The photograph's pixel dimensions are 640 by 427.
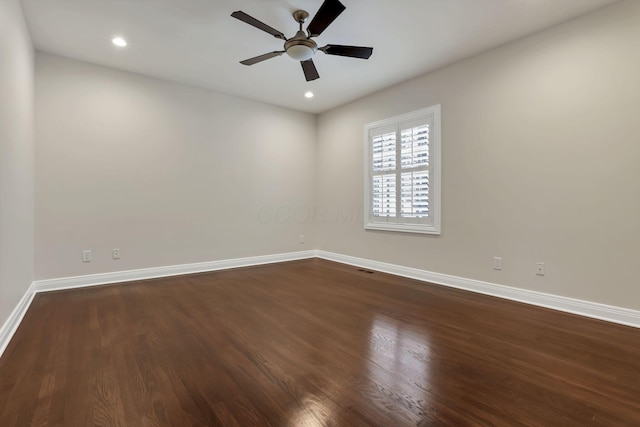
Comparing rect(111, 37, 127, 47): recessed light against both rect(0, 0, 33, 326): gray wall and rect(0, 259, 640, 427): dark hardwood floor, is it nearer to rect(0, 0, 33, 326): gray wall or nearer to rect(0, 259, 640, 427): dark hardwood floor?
rect(0, 0, 33, 326): gray wall

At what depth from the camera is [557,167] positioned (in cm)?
303

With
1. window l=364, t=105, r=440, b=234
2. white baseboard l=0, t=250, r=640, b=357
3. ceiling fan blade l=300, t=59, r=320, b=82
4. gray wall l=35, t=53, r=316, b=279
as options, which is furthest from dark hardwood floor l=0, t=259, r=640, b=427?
ceiling fan blade l=300, t=59, r=320, b=82

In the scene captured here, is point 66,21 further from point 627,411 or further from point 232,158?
point 627,411

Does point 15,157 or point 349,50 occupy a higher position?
point 349,50

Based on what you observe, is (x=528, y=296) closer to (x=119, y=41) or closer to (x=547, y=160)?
(x=547, y=160)

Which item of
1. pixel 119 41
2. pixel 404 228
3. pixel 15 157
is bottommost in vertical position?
pixel 404 228

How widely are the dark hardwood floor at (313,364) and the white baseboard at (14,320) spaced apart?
0.06 metres

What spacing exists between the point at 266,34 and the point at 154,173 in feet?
8.22

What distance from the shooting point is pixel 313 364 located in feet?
6.48

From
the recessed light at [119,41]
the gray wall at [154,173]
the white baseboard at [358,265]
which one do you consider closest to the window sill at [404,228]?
the white baseboard at [358,265]

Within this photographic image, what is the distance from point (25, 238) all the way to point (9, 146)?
115cm

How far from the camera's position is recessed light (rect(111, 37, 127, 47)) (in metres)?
3.27

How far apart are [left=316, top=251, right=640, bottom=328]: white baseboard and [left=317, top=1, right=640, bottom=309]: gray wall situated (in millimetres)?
69

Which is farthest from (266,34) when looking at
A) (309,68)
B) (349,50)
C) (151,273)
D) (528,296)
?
(528,296)
